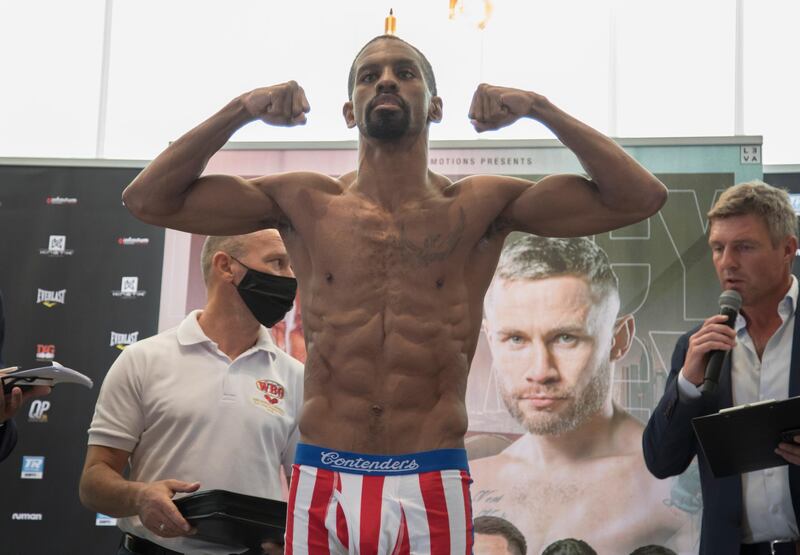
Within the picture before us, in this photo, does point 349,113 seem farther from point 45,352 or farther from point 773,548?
point 45,352

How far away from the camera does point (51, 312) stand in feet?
15.2

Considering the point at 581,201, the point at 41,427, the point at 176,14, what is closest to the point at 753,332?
the point at 581,201

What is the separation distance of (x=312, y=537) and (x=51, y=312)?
316 cm

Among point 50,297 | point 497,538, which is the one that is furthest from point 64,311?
point 497,538

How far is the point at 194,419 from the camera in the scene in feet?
8.97

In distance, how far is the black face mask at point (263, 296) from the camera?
3.00m

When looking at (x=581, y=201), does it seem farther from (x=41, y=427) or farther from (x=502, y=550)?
(x=41, y=427)

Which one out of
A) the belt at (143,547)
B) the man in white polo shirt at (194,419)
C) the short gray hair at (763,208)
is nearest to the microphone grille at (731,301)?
the short gray hair at (763,208)

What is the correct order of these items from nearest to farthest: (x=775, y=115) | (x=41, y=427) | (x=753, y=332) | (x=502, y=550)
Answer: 1. (x=753, y=332)
2. (x=502, y=550)
3. (x=41, y=427)
4. (x=775, y=115)

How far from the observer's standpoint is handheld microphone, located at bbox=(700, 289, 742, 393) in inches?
105

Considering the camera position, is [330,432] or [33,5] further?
[33,5]

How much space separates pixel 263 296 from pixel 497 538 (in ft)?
5.18

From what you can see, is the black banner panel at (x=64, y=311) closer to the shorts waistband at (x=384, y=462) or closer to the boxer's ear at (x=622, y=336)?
the boxer's ear at (x=622, y=336)

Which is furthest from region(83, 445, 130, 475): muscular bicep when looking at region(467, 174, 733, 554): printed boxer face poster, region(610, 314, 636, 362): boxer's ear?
region(610, 314, 636, 362): boxer's ear
